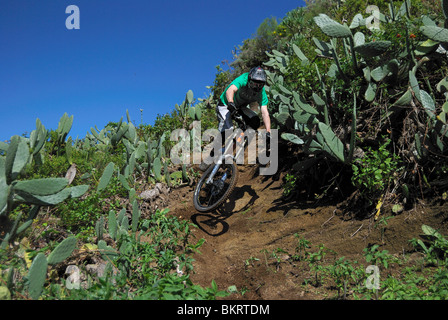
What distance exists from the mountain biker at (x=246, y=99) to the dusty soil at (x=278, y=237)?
4.28ft

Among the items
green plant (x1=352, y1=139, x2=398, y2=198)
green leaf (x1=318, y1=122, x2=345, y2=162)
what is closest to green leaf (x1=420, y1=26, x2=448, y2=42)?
green plant (x1=352, y1=139, x2=398, y2=198)

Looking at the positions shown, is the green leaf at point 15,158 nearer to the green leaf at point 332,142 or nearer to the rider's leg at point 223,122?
the green leaf at point 332,142

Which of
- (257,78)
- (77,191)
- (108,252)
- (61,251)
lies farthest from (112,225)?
(257,78)

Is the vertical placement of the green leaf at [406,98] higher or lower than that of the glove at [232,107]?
lower

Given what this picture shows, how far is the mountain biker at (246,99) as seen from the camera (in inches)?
216

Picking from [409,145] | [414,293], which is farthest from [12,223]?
[409,145]

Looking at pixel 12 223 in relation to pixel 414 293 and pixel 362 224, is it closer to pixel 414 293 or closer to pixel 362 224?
pixel 414 293

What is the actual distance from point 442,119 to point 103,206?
4.96 m

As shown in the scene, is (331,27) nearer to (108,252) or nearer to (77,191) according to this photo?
(77,191)

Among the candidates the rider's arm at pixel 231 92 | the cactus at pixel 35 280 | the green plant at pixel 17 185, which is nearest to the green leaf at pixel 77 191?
the green plant at pixel 17 185

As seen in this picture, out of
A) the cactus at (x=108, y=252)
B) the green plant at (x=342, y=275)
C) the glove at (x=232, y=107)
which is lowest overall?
the green plant at (x=342, y=275)

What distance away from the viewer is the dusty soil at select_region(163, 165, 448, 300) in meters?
3.61

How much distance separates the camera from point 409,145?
4.48 metres
